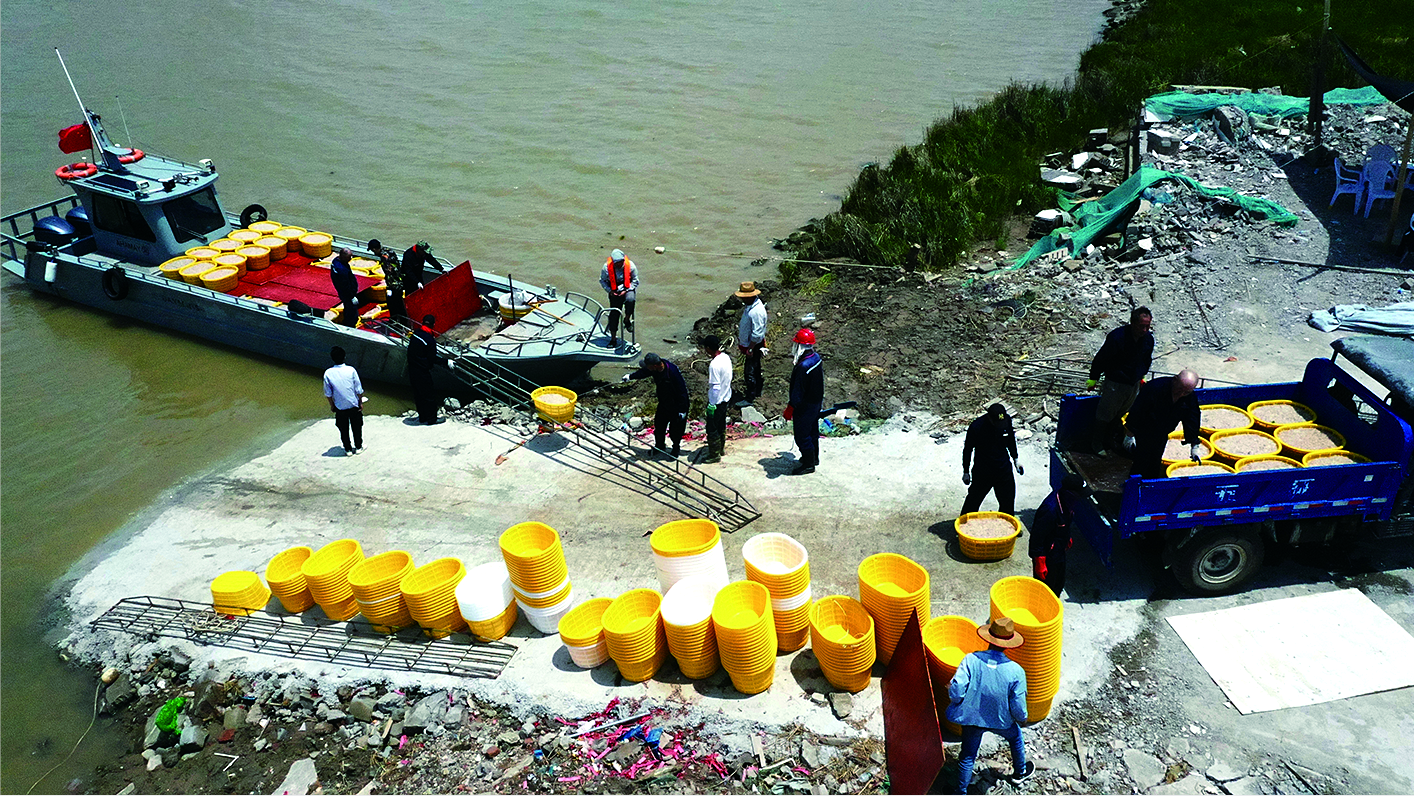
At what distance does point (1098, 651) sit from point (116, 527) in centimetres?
1139

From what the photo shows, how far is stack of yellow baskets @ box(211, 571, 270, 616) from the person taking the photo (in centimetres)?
909

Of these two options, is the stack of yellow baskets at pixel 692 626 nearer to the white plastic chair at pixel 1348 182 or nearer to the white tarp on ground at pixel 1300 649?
the white tarp on ground at pixel 1300 649

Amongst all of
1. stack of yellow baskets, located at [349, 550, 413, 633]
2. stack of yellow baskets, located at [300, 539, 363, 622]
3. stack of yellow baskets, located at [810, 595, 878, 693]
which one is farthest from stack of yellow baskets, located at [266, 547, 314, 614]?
stack of yellow baskets, located at [810, 595, 878, 693]

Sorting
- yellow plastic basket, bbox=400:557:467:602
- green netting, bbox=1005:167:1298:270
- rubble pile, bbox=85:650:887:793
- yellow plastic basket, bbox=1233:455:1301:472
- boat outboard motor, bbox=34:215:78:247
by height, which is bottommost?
rubble pile, bbox=85:650:887:793

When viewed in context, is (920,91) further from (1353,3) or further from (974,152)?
(1353,3)

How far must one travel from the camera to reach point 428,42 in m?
32.7

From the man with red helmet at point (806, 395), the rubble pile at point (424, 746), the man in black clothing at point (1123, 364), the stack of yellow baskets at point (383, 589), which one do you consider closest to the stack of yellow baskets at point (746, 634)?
the rubble pile at point (424, 746)

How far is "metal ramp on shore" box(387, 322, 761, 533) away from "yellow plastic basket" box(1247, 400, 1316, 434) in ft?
16.6

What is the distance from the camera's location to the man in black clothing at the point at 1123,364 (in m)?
8.64

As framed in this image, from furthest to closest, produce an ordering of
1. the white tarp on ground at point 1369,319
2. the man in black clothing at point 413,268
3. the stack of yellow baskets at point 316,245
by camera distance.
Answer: the stack of yellow baskets at point 316,245, the man in black clothing at point 413,268, the white tarp on ground at point 1369,319

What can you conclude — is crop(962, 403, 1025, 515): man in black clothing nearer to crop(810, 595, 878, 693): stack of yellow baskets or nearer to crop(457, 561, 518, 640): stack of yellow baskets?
crop(810, 595, 878, 693): stack of yellow baskets

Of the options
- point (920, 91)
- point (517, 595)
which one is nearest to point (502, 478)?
point (517, 595)

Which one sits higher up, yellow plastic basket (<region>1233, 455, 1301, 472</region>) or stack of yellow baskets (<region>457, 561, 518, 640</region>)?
yellow plastic basket (<region>1233, 455, 1301, 472</region>)

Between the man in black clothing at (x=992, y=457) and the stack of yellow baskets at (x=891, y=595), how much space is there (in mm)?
1512
